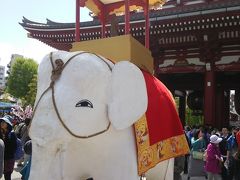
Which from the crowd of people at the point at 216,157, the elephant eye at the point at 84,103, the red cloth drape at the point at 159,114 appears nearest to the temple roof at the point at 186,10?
the crowd of people at the point at 216,157

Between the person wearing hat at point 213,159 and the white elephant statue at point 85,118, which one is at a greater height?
the white elephant statue at point 85,118

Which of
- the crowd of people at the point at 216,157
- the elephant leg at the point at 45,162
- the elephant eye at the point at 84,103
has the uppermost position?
the elephant eye at the point at 84,103

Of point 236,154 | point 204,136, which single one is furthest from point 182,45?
point 236,154

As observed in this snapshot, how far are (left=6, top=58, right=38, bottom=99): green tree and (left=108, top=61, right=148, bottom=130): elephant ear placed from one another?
46650 mm

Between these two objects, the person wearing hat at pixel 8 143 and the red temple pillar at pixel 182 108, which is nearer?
the person wearing hat at pixel 8 143

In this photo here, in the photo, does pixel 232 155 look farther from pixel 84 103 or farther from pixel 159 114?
pixel 84 103

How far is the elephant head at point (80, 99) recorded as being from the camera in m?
2.67

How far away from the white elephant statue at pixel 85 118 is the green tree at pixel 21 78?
4665 centimetres

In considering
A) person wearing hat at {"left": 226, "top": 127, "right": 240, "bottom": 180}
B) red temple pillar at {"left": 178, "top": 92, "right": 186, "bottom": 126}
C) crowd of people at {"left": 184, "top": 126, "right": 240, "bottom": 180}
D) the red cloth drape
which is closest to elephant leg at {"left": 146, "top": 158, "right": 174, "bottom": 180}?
the red cloth drape

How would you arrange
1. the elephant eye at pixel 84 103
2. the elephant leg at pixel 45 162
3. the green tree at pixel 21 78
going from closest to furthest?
the elephant leg at pixel 45 162
the elephant eye at pixel 84 103
the green tree at pixel 21 78

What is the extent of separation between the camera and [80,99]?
2.82 meters

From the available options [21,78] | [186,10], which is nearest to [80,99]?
[186,10]

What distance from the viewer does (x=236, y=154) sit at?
8516mm

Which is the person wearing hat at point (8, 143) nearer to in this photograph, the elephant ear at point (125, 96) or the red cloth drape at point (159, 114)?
the red cloth drape at point (159, 114)
